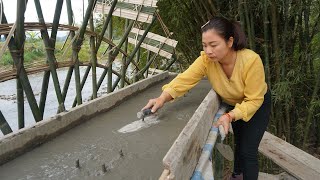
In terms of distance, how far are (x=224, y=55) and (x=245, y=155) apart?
2.09ft

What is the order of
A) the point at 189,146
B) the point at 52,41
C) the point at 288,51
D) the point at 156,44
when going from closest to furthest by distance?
the point at 189,146, the point at 52,41, the point at 288,51, the point at 156,44

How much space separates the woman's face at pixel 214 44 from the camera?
1.73 metres

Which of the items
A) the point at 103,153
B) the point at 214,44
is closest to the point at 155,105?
the point at 103,153

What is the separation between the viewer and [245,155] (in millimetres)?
2027

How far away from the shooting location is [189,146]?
129 cm

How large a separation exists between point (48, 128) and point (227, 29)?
1133mm


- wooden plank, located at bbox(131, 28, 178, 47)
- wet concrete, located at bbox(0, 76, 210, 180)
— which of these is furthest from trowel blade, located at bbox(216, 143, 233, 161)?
wooden plank, located at bbox(131, 28, 178, 47)

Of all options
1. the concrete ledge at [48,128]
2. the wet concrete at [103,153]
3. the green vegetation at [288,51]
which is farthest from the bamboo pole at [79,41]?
the green vegetation at [288,51]

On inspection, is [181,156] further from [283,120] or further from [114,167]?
[283,120]

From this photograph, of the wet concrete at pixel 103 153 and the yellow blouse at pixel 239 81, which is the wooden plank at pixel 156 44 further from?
the yellow blouse at pixel 239 81

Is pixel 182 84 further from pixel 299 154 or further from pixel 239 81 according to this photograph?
pixel 299 154

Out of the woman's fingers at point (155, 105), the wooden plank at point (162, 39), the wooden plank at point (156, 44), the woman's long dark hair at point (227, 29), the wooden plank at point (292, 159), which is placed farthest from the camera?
the wooden plank at point (156, 44)

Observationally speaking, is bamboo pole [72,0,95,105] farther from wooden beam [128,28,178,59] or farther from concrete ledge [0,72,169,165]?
wooden beam [128,28,178,59]

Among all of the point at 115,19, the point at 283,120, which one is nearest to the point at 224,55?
the point at 283,120
